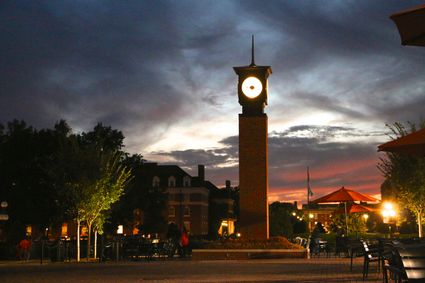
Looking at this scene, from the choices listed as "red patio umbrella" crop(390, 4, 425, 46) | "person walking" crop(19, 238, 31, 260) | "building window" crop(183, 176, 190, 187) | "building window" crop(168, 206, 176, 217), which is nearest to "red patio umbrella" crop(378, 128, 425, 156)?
"red patio umbrella" crop(390, 4, 425, 46)

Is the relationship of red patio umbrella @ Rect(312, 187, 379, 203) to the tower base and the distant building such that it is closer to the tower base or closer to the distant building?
the tower base

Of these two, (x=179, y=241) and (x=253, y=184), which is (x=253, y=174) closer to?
(x=253, y=184)

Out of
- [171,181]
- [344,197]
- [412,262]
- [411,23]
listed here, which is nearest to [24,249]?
[344,197]

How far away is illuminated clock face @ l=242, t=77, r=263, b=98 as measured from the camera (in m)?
30.5

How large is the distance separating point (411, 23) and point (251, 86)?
2123cm

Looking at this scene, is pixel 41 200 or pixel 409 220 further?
pixel 409 220

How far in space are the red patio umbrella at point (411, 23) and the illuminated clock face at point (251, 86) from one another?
817 inches

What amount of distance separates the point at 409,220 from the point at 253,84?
121 feet

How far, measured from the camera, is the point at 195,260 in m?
27.7

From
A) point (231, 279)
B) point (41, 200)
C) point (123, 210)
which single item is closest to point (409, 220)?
point (123, 210)

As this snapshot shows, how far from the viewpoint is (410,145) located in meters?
10.8

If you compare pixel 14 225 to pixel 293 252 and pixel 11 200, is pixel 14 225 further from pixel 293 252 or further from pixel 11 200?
pixel 293 252

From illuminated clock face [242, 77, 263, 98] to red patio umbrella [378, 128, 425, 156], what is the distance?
1896cm

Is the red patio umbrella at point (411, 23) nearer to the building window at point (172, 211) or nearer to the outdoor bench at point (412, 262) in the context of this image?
the outdoor bench at point (412, 262)
